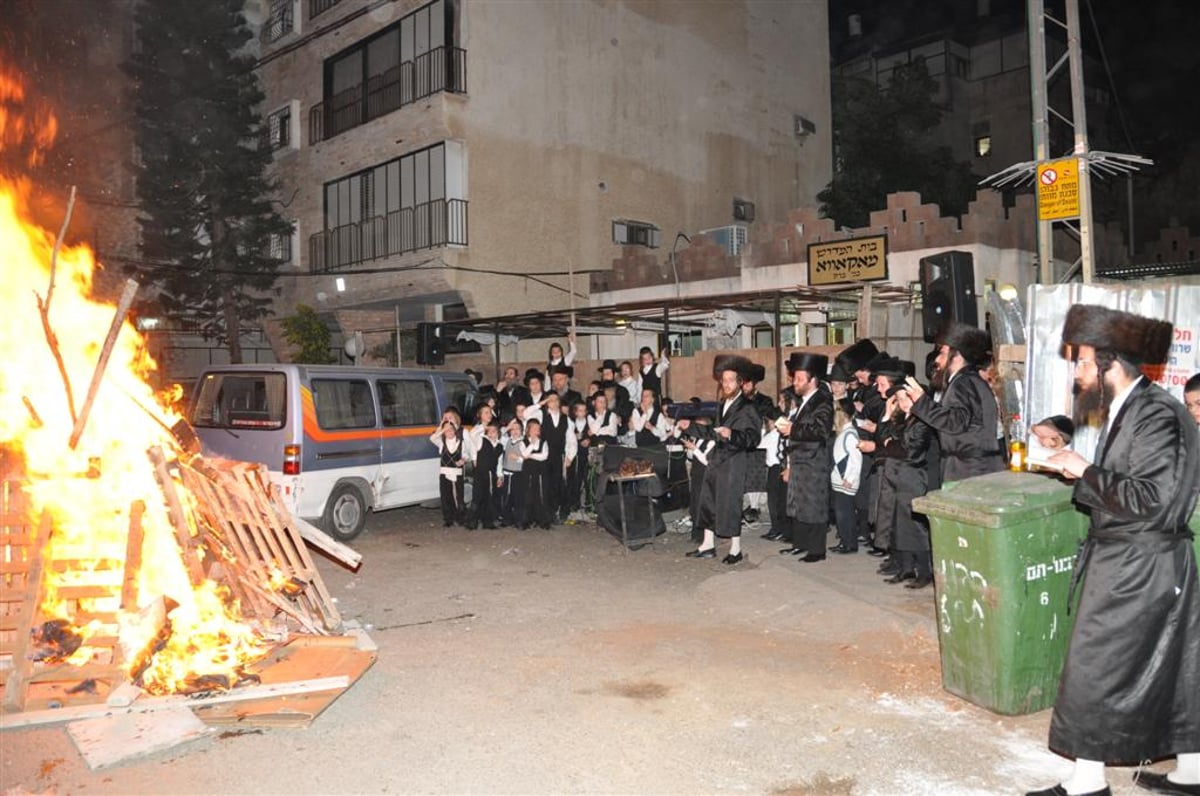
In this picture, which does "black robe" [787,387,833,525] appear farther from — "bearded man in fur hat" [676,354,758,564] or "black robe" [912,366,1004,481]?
"black robe" [912,366,1004,481]

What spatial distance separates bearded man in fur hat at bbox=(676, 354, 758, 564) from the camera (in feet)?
28.1

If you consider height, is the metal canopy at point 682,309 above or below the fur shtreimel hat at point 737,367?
above

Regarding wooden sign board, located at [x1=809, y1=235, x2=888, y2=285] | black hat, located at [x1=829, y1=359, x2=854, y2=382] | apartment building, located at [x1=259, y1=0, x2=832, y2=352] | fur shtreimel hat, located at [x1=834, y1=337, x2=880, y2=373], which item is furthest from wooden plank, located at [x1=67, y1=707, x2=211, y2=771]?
apartment building, located at [x1=259, y1=0, x2=832, y2=352]

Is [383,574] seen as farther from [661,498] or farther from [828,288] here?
[828,288]

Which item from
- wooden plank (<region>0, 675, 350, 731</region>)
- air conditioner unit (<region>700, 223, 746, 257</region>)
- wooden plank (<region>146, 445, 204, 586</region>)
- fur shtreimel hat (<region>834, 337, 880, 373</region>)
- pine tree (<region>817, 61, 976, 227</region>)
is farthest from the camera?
pine tree (<region>817, 61, 976, 227</region>)

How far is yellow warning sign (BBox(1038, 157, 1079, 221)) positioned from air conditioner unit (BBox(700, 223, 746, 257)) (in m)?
11.3

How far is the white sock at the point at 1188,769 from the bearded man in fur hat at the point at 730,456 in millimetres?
4931

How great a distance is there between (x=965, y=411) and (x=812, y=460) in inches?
85.6

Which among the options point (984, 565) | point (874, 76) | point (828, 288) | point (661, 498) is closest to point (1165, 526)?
point (984, 565)

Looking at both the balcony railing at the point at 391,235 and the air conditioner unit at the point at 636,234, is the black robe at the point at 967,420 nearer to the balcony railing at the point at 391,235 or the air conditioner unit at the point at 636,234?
the balcony railing at the point at 391,235

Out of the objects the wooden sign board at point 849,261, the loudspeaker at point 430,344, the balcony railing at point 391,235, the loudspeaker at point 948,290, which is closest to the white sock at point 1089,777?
the loudspeaker at point 948,290

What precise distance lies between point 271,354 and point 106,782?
85.3 ft

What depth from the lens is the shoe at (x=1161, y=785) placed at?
12.5 ft

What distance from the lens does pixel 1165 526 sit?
12.0ft
